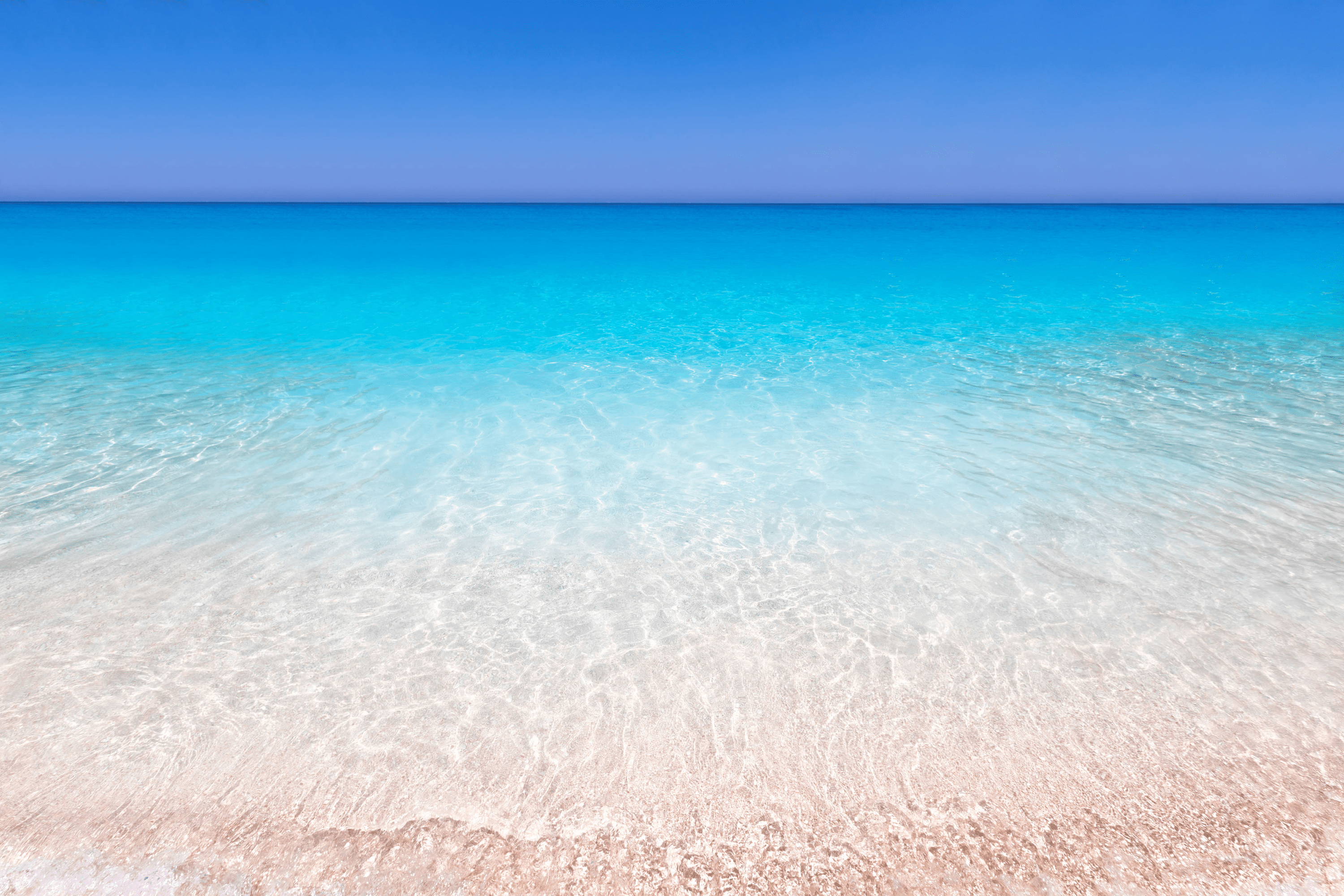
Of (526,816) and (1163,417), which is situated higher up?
(1163,417)

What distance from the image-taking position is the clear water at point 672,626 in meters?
2.72

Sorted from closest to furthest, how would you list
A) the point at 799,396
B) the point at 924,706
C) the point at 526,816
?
the point at 526,816
the point at 924,706
the point at 799,396

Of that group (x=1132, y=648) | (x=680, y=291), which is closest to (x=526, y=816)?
(x=1132, y=648)

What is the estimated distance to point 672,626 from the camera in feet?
13.2

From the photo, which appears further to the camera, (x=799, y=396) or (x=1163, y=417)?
(x=799, y=396)

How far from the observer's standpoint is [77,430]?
676 cm

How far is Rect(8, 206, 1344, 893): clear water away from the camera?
2723 mm

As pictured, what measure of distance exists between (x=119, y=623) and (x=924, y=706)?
4653 millimetres

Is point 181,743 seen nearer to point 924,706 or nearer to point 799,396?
point 924,706

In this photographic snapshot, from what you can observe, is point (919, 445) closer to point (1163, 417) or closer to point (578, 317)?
point (1163, 417)

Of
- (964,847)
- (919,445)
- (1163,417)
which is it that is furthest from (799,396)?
(964,847)

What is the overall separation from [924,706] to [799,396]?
550 centimetres

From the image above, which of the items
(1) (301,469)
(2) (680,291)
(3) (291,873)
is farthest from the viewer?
(2) (680,291)

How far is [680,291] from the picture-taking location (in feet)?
59.6
